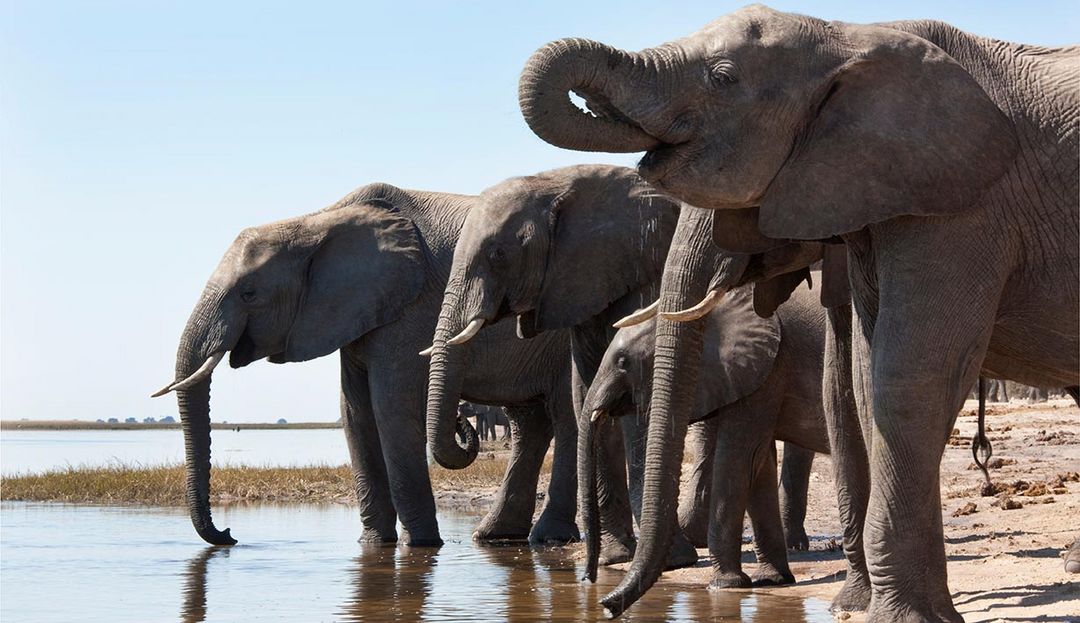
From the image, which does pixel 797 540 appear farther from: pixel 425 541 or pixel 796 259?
pixel 796 259

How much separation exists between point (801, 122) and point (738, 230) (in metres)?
0.80

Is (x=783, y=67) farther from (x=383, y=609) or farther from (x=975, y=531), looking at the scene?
(x=975, y=531)

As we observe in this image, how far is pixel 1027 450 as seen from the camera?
17016 millimetres

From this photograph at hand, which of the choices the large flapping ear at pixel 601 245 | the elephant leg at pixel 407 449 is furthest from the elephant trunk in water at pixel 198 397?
the large flapping ear at pixel 601 245

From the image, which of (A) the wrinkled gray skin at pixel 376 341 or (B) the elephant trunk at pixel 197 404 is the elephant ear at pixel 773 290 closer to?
(A) the wrinkled gray skin at pixel 376 341

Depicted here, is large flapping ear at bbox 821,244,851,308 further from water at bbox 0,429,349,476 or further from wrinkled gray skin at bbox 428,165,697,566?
water at bbox 0,429,349,476

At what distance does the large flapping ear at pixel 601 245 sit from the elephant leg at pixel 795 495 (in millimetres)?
1919

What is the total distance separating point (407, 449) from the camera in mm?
13242

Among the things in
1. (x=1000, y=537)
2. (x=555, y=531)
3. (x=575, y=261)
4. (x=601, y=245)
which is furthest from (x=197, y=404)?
(x=1000, y=537)

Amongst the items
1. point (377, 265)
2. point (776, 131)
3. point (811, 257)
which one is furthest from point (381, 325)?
point (776, 131)

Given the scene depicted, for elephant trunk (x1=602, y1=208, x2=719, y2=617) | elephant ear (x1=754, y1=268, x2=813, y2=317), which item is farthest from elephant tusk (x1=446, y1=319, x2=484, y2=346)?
elephant trunk (x1=602, y1=208, x2=719, y2=617)

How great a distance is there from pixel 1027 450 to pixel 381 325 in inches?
286

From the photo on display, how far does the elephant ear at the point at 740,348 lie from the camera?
9.39m

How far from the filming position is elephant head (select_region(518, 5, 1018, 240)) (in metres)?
5.83
